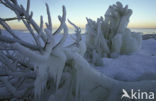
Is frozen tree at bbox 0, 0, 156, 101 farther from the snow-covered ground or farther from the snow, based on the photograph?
the snow

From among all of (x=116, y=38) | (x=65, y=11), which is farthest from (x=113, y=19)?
(x=65, y=11)

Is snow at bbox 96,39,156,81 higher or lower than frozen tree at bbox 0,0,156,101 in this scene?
lower

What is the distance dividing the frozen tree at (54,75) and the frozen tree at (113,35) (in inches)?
123

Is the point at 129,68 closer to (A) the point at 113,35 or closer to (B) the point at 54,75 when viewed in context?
(A) the point at 113,35

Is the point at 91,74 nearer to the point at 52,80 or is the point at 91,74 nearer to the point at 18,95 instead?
the point at 52,80

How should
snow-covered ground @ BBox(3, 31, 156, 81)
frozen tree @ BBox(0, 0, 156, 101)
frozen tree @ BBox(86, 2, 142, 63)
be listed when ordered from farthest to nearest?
frozen tree @ BBox(86, 2, 142, 63), snow-covered ground @ BBox(3, 31, 156, 81), frozen tree @ BBox(0, 0, 156, 101)

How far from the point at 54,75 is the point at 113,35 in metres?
4.50

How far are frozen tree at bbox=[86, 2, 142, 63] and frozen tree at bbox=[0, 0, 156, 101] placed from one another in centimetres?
313

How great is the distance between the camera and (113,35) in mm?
5195

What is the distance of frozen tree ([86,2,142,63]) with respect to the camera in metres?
4.72

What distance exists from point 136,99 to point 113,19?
14.9ft

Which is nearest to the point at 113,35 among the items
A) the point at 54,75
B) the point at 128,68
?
the point at 128,68

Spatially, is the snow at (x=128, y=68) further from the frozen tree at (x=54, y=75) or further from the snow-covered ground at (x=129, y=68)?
the frozen tree at (x=54, y=75)

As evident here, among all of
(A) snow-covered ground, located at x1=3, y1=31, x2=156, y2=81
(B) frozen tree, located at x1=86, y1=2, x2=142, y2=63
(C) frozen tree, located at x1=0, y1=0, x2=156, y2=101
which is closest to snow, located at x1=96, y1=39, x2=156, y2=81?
(A) snow-covered ground, located at x1=3, y1=31, x2=156, y2=81
